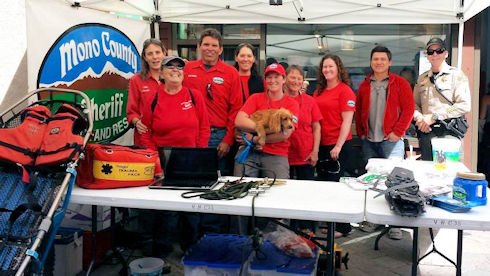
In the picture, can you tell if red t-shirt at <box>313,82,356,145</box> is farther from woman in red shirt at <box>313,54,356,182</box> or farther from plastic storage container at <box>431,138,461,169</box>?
plastic storage container at <box>431,138,461,169</box>

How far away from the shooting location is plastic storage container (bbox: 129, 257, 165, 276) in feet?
10.5

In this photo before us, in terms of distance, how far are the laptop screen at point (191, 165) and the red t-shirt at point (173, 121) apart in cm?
52

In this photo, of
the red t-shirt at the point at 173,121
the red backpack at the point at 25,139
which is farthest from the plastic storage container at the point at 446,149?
the red backpack at the point at 25,139

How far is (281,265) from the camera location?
8.84 ft

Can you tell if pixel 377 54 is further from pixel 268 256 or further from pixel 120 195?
pixel 120 195

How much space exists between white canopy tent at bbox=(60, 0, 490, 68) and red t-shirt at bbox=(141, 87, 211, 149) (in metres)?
1.77

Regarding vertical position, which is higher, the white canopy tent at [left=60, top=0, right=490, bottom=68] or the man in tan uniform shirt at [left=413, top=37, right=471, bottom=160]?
the white canopy tent at [left=60, top=0, right=490, bottom=68]

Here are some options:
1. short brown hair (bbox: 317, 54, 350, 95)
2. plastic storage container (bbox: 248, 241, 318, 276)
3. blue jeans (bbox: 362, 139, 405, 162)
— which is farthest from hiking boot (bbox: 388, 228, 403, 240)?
plastic storage container (bbox: 248, 241, 318, 276)

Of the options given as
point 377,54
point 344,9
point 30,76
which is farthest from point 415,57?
point 30,76

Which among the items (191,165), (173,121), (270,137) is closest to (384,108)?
(270,137)

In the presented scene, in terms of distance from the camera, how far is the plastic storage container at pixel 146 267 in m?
3.19

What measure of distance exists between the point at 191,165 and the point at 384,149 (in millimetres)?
2228

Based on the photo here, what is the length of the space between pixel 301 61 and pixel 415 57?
1.53 m

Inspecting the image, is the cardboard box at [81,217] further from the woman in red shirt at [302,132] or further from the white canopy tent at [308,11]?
the white canopy tent at [308,11]
